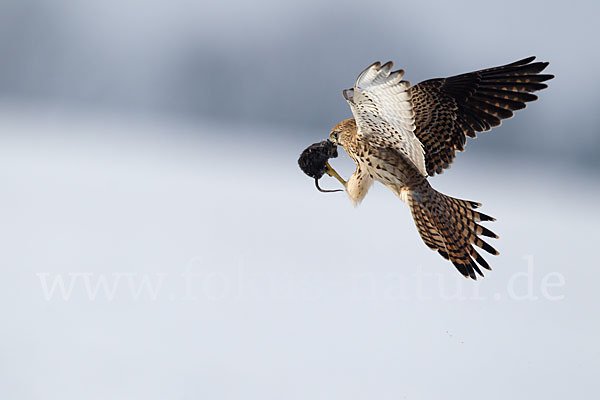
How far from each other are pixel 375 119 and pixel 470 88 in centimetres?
51

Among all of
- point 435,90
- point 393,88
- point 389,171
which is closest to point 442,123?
point 435,90

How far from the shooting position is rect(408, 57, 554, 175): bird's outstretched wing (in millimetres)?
2070

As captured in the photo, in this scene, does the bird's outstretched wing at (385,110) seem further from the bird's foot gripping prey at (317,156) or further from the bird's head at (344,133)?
the bird's foot gripping prey at (317,156)

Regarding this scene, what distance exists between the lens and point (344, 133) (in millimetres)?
2119

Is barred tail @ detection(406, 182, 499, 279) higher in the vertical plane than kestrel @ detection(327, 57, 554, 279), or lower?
lower

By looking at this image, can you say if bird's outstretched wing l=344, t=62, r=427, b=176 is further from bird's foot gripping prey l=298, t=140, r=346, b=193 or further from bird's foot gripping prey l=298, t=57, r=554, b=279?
bird's foot gripping prey l=298, t=140, r=346, b=193

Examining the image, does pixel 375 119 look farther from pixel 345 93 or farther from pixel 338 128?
pixel 338 128

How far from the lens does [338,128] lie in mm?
2172

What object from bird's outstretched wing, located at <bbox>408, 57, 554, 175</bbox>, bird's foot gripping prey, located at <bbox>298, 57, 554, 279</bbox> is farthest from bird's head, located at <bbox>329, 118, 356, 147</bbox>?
bird's outstretched wing, located at <bbox>408, 57, 554, 175</bbox>

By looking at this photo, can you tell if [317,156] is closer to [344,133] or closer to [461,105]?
[344,133]

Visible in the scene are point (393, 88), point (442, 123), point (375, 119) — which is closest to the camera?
point (393, 88)

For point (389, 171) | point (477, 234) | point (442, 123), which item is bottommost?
point (477, 234)

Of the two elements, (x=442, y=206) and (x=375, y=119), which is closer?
(x=375, y=119)

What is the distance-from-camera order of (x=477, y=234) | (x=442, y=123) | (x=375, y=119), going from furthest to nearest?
(x=442, y=123) → (x=477, y=234) → (x=375, y=119)
